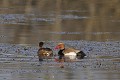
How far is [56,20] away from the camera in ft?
81.0

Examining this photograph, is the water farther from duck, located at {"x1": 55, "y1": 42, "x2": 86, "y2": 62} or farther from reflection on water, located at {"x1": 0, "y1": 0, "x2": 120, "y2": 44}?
duck, located at {"x1": 55, "y1": 42, "x2": 86, "y2": 62}

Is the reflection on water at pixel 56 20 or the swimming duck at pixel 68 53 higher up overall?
the reflection on water at pixel 56 20

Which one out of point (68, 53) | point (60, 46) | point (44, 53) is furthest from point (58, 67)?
point (60, 46)

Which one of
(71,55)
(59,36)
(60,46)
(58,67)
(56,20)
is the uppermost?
(56,20)

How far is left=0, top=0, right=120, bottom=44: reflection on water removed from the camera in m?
19.9

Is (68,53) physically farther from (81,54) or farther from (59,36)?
(59,36)

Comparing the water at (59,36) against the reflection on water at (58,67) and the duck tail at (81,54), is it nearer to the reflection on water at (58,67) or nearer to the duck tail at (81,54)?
the reflection on water at (58,67)

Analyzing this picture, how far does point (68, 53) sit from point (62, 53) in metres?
0.15

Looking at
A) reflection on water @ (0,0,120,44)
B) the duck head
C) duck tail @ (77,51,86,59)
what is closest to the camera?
duck tail @ (77,51,86,59)

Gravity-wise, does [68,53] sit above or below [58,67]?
above

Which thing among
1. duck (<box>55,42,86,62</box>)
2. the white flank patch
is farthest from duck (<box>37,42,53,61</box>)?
the white flank patch

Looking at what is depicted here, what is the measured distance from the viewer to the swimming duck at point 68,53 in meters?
16.0

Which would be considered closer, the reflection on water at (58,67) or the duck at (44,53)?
the reflection on water at (58,67)

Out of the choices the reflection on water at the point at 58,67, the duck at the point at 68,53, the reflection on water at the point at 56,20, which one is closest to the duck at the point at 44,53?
the reflection on water at the point at 58,67
